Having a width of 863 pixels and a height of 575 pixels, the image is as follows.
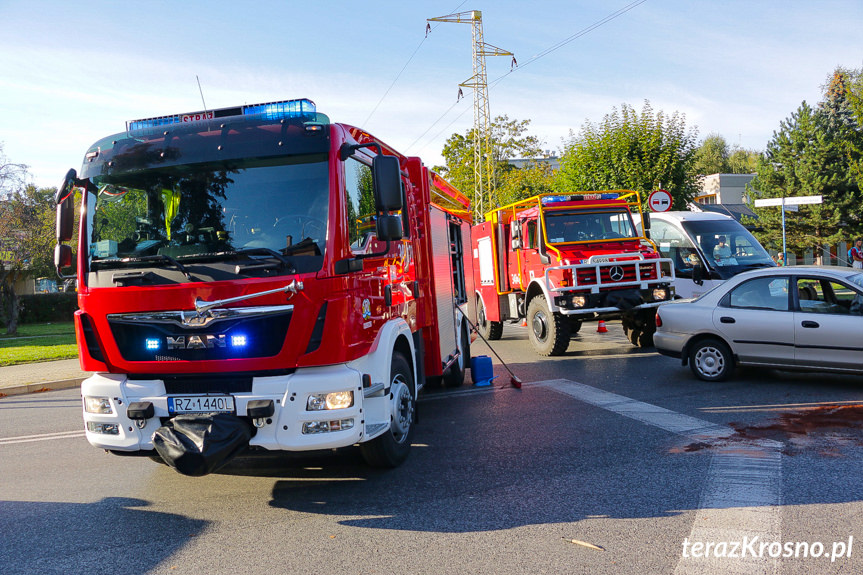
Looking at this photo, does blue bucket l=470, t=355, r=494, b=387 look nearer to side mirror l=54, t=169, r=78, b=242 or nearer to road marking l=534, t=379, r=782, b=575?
road marking l=534, t=379, r=782, b=575

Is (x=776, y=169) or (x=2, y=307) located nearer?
(x=2, y=307)

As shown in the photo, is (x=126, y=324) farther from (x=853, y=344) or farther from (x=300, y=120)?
(x=853, y=344)

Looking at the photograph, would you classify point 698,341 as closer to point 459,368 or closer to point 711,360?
point 711,360

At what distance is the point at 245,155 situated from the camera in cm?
520

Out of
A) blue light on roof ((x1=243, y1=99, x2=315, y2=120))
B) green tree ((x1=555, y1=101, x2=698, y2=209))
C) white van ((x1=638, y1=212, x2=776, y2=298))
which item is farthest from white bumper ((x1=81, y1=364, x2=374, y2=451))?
green tree ((x1=555, y1=101, x2=698, y2=209))

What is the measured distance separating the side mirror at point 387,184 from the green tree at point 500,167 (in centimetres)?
3680

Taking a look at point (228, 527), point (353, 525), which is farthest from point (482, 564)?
point (228, 527)

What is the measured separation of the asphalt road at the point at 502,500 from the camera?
13.3 feet

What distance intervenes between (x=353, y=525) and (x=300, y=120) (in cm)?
287

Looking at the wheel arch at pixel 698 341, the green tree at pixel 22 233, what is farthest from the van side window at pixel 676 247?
the green tree at pixel 22 233

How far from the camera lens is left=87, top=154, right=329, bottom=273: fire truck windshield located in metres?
5.02

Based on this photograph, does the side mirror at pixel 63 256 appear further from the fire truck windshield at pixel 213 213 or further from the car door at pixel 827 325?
the car door at pixel 827 325

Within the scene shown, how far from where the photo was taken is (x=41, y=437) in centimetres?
812

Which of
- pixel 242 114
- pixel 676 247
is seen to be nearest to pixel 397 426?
pixel 242 114
